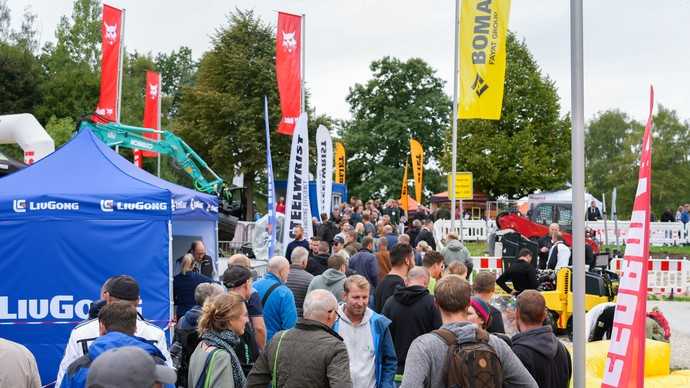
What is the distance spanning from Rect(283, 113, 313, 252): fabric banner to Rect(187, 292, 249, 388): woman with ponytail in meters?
9.19

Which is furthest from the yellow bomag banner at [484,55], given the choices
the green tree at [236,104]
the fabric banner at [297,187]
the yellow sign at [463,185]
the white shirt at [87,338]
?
the green tree at [236,104]

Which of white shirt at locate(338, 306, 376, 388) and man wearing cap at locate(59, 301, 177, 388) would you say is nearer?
man wearing cap at locate(59, 301, 177, 388)

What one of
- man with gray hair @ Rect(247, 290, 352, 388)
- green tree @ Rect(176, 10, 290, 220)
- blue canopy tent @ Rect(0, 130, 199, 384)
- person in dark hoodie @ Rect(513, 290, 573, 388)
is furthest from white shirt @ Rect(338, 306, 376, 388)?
green tree @ Rect(176, 10, 290, 220)

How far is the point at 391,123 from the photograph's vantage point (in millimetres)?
69375

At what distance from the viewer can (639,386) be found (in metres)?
4.16

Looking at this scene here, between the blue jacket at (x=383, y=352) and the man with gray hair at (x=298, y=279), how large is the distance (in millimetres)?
3088

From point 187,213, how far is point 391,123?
58.1 meters

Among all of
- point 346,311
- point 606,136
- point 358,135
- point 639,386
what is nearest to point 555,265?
point 346,311

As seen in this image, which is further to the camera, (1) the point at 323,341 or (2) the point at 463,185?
(2) the point at 463,185

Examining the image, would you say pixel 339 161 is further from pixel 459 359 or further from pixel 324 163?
pixel 459 359

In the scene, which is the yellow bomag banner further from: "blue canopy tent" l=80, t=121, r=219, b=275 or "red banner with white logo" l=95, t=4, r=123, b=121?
"red banner with white logo" l=95, t=4, r=123, b=121

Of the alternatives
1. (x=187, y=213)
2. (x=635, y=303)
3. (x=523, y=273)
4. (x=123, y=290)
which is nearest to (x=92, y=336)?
(x=123, y=290)

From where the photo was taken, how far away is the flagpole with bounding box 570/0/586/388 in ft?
14.0

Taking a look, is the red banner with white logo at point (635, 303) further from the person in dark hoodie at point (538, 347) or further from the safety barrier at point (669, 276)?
the safety barrier at point (669, 276)
